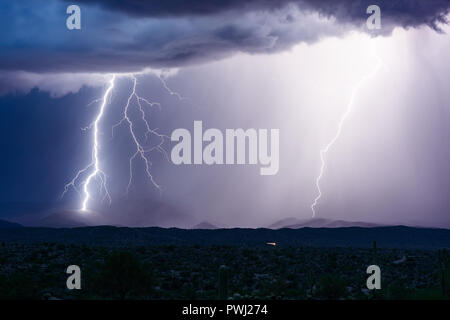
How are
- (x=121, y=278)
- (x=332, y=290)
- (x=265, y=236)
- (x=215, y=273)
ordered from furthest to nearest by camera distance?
(x=265, y=236) < (x=215, y=273) < (x=332, y=290) < (x=121, y=278)

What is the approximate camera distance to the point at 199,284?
46.3m

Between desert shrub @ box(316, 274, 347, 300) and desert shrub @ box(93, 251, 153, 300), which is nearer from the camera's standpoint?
desert shrub @ box(93, 251, 153, 300)

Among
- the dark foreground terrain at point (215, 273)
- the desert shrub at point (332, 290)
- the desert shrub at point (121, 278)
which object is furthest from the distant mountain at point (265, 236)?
the desert shrub at point (121, 278)

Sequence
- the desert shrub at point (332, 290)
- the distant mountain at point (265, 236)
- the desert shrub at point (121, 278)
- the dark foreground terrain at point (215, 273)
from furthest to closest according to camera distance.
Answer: the distant mountain at point (265, 236) < the desert shrub at point (332, 290) < the dark foreground terrain at point (215, 273) < the desert shrub at point (121, 278)

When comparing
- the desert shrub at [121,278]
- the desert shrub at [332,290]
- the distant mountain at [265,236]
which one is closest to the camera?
the desert shrub at [121,278]

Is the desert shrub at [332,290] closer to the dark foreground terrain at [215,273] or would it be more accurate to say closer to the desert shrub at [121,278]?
the dark foreground terrain at [215,273]

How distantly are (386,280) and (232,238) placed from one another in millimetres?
62694

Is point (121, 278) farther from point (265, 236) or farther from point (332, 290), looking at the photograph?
point (265, 236)

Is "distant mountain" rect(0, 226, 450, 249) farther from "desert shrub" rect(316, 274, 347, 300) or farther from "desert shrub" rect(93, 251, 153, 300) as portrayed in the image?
"desert shrub" rect(93, 251, 153, 300)

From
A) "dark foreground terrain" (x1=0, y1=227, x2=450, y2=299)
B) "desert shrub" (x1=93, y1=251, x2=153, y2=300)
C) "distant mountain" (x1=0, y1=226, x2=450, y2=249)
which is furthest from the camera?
"distant mountain" (x1=0, y1=226, x2=450, y2=249)

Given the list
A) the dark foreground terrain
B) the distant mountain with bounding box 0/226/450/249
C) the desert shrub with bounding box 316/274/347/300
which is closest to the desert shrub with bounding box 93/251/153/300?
the dark foreground terrain

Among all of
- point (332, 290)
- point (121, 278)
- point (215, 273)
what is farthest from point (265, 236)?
point (121, 278)

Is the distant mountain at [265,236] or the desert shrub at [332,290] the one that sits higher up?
the distant mountain at [265,236]
